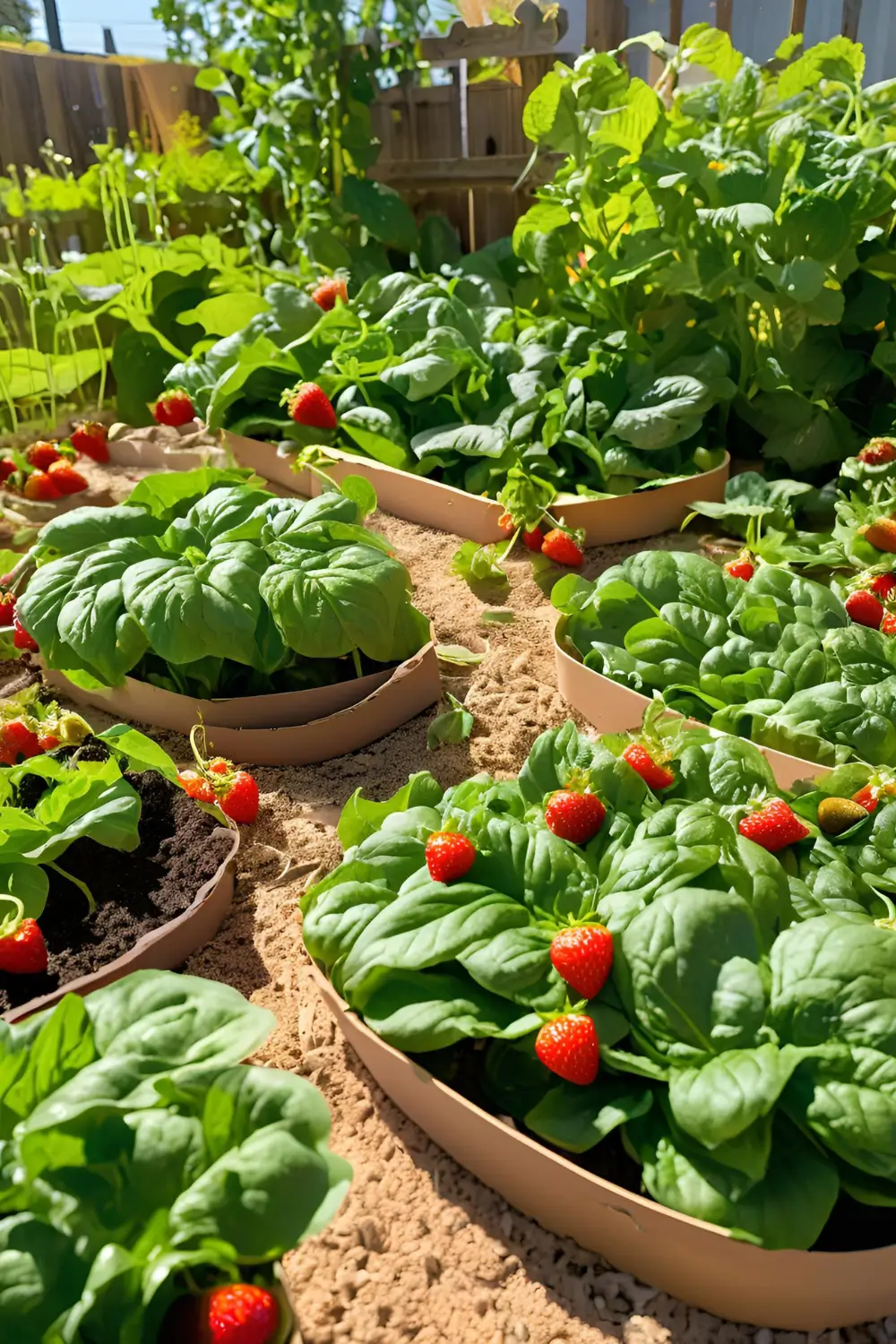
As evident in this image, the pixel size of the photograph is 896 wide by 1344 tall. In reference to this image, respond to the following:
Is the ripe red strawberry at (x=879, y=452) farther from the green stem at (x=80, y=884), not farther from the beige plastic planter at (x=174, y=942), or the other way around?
the green stem at (x=80, y=884)

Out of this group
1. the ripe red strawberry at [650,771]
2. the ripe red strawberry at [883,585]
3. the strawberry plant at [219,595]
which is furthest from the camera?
the ripe red strawberry at [883,585]

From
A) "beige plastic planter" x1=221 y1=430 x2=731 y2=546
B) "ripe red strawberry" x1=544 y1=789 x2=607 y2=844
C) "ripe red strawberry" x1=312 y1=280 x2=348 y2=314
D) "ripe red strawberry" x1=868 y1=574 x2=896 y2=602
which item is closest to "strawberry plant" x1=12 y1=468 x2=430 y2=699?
"beige plastic planter" x1=221 y1=430 x2=731 y2=546

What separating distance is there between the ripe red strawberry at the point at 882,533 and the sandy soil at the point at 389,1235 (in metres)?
1.36

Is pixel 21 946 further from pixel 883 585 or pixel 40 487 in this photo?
pixel 40 487

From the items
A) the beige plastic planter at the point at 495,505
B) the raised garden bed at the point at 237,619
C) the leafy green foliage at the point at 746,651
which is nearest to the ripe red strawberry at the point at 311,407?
the beige plastic planter at the point at 495,505

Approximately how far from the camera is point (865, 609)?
95.3 inches

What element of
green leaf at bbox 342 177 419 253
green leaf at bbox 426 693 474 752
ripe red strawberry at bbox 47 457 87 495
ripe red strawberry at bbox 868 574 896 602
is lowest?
green leaf at bbox 426 693 474 752

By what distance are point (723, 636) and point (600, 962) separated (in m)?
1.07

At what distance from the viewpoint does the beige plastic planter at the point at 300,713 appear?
2439 millimetres

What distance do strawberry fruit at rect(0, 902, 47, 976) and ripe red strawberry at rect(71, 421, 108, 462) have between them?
2.89 m

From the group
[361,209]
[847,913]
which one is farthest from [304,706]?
[361,209]

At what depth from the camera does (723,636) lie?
228 cm

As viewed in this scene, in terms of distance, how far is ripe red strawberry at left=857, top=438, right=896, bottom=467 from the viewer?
121 inches

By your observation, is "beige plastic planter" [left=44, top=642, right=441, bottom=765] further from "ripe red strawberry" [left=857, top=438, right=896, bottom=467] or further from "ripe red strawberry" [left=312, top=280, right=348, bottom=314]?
"ripe red strawberry" [left=312, top=280, right=348, bottom=314]
